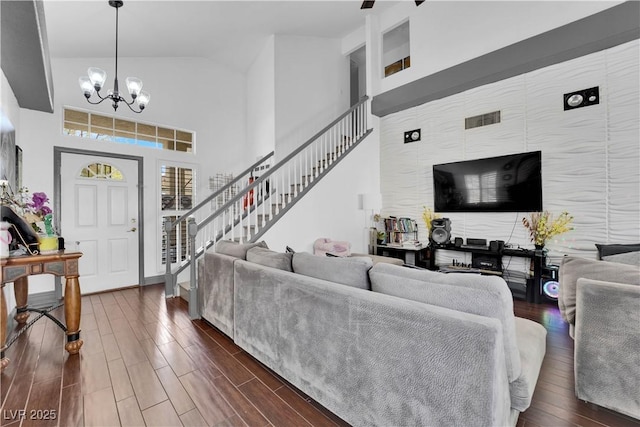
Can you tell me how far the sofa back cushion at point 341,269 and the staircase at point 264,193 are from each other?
6.11 ft

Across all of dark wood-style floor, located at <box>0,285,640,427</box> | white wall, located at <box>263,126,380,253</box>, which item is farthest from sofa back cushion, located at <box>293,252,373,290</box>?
white wall, located at <box>263,126,380,253</box>

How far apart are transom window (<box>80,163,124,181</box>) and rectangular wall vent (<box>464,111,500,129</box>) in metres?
5.75

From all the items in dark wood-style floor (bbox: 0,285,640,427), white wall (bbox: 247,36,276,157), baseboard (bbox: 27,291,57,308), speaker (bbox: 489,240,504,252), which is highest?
white wall (bbox: 247,36,276,157)

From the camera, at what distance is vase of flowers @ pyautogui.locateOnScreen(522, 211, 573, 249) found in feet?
12.3

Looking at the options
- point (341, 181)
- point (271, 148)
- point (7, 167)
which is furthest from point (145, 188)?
point (341, 181)

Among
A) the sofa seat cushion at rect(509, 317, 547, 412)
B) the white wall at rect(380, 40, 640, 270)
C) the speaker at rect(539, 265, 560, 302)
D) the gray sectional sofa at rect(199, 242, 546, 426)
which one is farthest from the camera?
the speaker at rect(539, 265, 560, 302)

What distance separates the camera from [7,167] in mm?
2809

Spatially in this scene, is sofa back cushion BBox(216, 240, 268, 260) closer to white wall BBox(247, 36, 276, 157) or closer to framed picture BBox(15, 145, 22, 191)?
framed picture BBox(15, 145, 22, 191)

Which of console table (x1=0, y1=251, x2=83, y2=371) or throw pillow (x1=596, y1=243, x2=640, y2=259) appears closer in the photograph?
console table (x1=0, y1=251, x2=83, y2=371)

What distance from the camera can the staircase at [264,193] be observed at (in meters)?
3.98

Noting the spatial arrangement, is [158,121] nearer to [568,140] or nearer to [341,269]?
[341,269]

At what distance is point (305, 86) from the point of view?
19.0ft

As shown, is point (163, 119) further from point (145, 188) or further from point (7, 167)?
point (7, 167)

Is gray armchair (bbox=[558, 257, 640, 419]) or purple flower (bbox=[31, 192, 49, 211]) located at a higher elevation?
purple flower (bbox=[31, 192, 49, 211])
